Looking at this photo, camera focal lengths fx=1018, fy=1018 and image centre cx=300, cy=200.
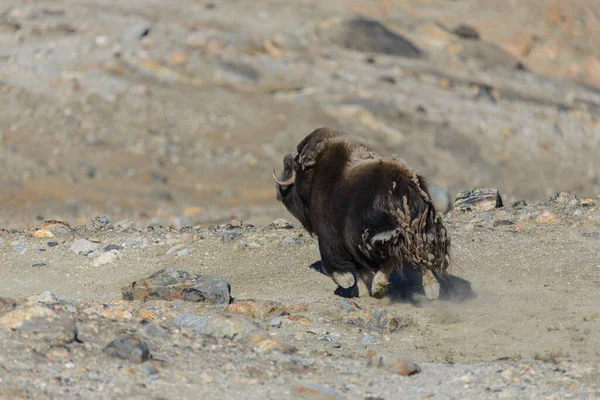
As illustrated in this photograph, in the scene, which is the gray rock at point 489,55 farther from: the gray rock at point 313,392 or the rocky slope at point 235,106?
the gray rock at point 313,392

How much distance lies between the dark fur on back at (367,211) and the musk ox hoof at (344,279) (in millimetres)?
37

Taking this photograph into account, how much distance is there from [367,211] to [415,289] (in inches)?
31.4

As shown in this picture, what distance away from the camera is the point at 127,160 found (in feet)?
57.0

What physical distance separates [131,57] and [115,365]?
53.3 ft

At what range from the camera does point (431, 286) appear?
6.24 m

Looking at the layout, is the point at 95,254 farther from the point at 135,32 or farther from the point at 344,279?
the point at 135,32

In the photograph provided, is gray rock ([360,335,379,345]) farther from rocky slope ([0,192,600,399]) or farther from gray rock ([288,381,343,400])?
gray rock ([288,381,343,400])

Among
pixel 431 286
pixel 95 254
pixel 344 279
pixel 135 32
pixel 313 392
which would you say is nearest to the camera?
pixel 313 392

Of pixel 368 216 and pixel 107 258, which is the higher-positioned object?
pixel 368 216

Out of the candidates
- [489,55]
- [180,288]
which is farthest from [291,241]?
[489,55]

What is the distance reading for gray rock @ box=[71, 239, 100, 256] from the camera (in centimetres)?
766

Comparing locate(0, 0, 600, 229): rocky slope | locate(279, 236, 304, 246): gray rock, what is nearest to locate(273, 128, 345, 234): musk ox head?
locate(279, 236, 304, 246): gray rock

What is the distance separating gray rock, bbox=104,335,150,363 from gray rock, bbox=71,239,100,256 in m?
3.15

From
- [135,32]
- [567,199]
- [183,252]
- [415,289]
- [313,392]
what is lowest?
[135,32]
